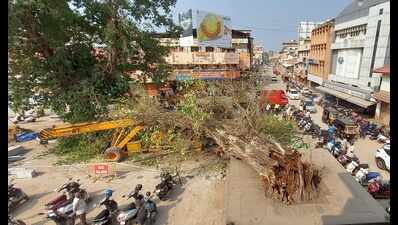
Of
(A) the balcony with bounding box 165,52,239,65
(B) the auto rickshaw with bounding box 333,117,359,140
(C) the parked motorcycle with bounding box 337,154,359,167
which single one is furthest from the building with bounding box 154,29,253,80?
(C) the parked motorcycle with bounding box 337,154,359,167

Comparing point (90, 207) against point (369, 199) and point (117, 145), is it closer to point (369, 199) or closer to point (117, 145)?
point (117, 145)

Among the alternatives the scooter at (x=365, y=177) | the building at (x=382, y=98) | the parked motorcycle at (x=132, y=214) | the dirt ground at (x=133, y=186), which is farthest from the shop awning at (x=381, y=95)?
the parked motorcycle at (x=132, y=214)

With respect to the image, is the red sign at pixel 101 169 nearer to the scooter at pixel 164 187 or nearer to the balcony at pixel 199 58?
the scooter at pixel 164 187

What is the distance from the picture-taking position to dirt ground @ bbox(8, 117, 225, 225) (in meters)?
8.16

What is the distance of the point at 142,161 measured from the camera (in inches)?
476

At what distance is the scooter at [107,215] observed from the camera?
7323mm

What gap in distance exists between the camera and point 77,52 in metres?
13.8

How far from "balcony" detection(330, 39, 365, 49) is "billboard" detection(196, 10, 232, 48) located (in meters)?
14.3

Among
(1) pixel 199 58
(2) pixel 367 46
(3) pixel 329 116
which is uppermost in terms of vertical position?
(2) pixel 367 46

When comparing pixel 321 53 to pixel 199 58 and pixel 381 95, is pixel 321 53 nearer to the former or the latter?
pixel 199 58

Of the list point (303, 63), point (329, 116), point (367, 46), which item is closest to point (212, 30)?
point (367, 46)

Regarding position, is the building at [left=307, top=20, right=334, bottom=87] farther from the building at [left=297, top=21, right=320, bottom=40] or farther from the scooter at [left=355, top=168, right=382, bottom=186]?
the building at [left=297, top=21, right=320, bottom=40]

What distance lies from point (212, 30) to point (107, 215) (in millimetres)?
32113

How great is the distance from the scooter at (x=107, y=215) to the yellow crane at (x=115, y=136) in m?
4.16
